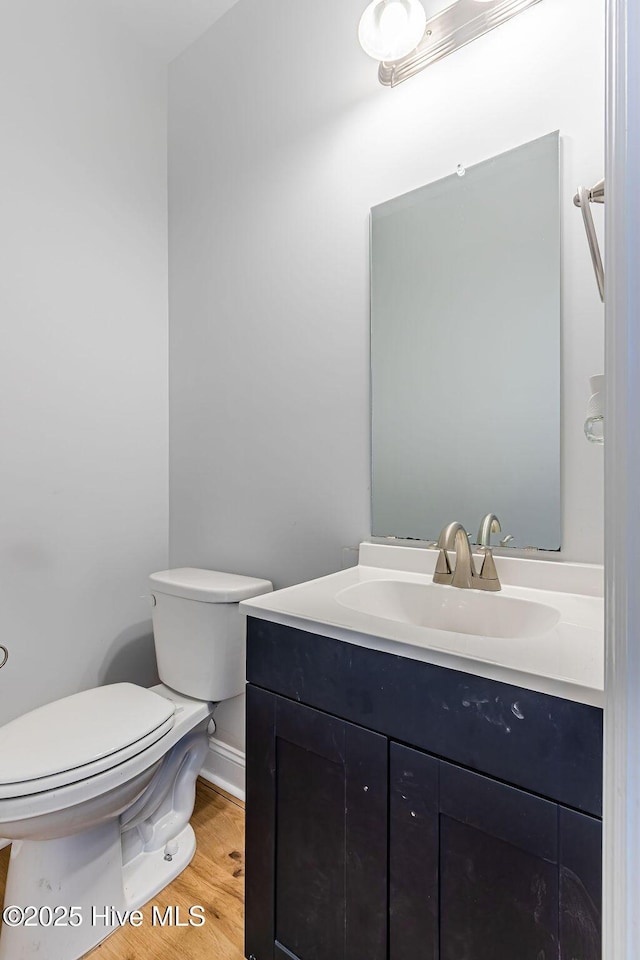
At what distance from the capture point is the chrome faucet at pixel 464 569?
1054 millimetres

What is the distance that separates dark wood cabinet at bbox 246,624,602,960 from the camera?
2.05 feet

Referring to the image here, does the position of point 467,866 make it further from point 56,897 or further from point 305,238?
point 305,238

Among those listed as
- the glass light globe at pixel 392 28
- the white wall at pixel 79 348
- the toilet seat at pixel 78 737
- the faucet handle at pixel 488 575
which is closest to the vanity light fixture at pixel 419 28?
the glass light globe at pixel 392 28

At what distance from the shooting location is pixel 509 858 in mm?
656

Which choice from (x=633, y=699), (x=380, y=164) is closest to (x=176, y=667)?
(x=633, y=699)

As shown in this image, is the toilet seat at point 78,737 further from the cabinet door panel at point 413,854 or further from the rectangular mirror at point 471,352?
the rectangular mirror at point 471,352

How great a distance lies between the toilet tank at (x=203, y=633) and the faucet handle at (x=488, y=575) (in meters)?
0.67

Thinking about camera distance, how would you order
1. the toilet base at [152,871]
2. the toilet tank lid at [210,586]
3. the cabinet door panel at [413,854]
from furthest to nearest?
the toilet tank lid at [210,586]
the toilet base at [152,871]
the cabinet door panel at [413,854]

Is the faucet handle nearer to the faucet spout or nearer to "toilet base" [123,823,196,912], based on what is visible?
the faucet spout

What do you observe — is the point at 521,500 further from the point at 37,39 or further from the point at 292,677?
the point at 37,39

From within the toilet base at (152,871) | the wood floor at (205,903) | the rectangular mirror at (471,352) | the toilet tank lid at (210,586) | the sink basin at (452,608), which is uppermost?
the rectangular mirror at (471,352)

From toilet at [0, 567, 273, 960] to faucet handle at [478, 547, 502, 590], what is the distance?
2.21ft

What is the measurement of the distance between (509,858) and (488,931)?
0.12 m

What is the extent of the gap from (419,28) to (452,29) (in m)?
0.08
